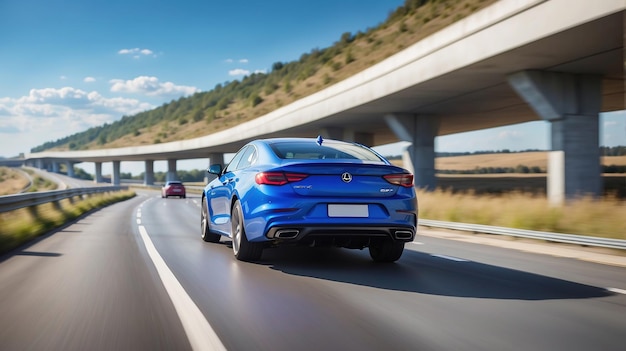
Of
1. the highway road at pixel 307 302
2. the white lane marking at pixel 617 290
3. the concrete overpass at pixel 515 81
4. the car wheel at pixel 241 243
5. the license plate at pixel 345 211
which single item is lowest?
the white lane marking at pixel 617 290

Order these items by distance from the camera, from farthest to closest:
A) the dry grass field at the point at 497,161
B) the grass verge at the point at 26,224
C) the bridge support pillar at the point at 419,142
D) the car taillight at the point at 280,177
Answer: the dry grass field at the point at 497,161 < the bridge support pillar at the point at 419,142 < the grass verge at the point at 26,224 < the car taillight at the point at 280,177

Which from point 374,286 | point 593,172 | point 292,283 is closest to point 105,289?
point 292,283

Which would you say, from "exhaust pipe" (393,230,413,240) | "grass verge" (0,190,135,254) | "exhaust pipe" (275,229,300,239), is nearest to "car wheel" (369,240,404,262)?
"exhaust pipe" (393,230,413,240)

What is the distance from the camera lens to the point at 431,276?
6570mm

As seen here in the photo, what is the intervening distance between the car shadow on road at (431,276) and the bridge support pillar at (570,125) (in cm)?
1015

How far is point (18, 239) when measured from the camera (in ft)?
33.9

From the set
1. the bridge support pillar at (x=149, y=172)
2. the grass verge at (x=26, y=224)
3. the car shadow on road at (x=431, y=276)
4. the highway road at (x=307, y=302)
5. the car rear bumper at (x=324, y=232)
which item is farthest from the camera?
the bridge support pillar at (x=149, y=172)

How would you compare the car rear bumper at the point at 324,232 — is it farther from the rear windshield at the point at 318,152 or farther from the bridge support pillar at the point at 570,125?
the bridge support pillar at the point at 570,125

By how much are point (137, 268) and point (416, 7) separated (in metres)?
47.5

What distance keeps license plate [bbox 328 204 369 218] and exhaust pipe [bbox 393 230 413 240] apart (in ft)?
1.49

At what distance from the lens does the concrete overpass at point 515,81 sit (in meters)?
14.0

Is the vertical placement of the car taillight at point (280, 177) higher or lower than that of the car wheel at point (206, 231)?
higher

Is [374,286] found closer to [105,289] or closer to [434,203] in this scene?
[105,289]

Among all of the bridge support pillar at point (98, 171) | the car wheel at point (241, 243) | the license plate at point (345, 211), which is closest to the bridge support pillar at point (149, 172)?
the bridge support pillar at point (98, 171)
